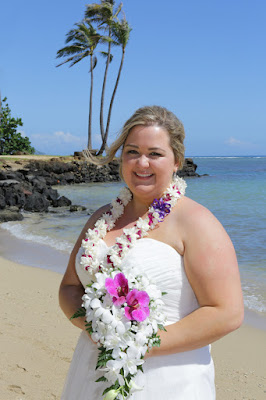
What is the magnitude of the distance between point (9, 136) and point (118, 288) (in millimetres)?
41925

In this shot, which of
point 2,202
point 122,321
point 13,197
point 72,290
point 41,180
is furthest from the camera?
point 41,180

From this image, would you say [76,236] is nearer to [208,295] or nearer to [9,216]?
[9,216]

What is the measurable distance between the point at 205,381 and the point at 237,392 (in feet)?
8.23

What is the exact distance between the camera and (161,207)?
8.29ft

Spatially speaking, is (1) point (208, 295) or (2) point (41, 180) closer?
(1) point (208, 295)

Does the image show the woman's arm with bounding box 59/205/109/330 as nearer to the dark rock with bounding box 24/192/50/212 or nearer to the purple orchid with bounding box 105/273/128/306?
the purple orchid with bounding box 105/273/128/306

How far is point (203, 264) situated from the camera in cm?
226

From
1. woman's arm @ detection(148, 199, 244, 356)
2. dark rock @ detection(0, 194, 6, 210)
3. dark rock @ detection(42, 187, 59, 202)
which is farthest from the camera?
dark rock @ detection(42, 187, 59, 202)

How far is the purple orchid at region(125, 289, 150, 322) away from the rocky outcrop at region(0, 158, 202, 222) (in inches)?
550

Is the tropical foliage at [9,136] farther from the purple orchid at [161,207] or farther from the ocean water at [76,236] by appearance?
the purple orchid at [161,207]

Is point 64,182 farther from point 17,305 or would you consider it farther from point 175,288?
point 175,288

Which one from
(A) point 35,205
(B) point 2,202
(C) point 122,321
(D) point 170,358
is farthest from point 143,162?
(B) point 2,202

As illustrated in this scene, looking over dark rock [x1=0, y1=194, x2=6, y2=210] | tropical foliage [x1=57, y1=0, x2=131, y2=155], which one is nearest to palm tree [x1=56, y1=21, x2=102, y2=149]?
tropical foliage [x1=57, y1=0, x2=131, y2=155]

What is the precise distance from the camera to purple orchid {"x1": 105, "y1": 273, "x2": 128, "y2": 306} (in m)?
2.05
